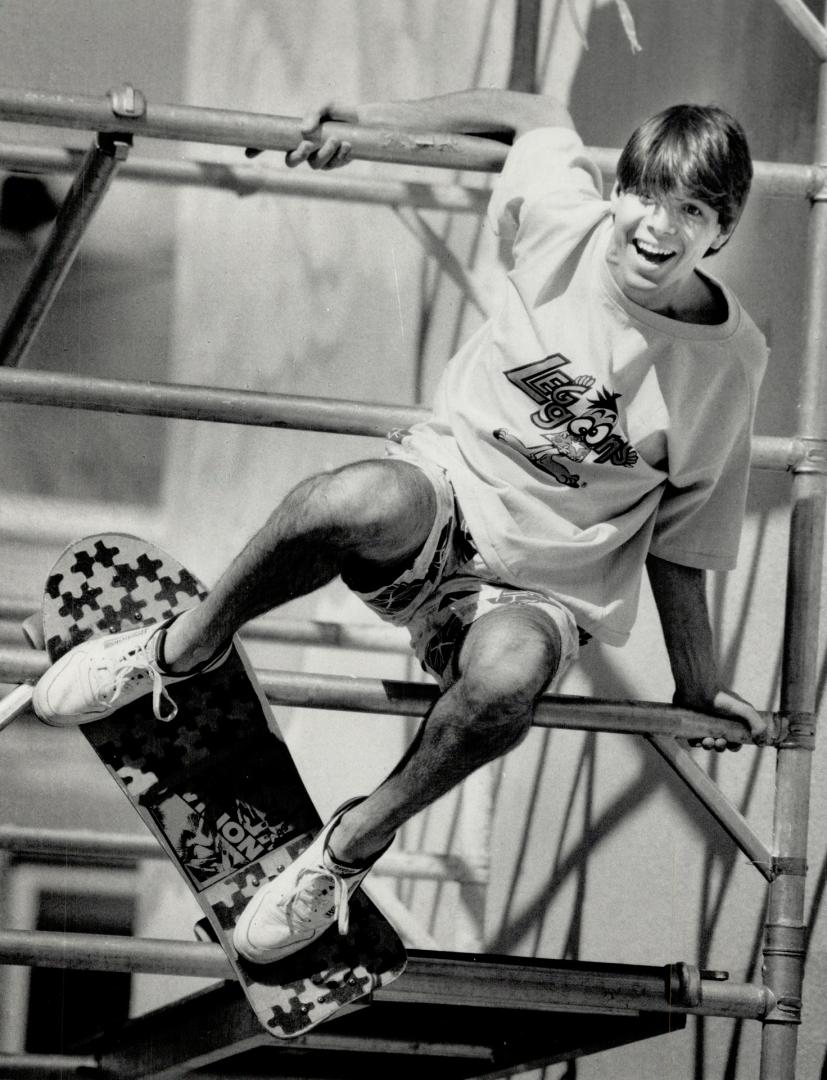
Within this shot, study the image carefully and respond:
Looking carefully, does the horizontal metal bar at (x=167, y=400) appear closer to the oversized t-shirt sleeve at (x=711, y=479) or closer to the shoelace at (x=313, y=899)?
the oversized t-shirt sleeve at (x=711, y=479)

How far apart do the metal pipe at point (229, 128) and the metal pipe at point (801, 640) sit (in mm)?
474

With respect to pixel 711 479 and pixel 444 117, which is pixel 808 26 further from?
pixel 711 479

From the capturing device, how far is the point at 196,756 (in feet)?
6.04

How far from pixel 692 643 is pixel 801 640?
6.2 inches

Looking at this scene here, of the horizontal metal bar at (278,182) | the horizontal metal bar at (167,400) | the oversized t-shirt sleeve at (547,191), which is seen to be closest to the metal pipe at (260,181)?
the horizontal metal bar at (278,182)

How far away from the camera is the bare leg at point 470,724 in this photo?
61.2 inches

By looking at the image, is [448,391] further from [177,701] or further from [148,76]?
[148,76]

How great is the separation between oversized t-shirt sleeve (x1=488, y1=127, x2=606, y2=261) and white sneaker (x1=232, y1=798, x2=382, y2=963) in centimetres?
74

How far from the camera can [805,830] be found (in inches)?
75.1

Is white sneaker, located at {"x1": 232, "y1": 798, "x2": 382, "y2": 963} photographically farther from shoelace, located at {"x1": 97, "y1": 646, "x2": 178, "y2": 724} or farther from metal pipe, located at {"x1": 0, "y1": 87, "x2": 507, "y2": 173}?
metal pipe, located at {"x1": 0, "y1": 87, "x2": 507, "y2": 173}

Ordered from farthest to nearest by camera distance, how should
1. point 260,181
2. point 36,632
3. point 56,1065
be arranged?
point 260,181, point 56,1065, point 36,632

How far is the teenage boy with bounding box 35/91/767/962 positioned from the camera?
1.62 m

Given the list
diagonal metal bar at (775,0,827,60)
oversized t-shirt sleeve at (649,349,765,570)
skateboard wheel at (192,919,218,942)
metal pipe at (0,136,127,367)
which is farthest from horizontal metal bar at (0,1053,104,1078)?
diagonal metal bar at (775,0,827,60)

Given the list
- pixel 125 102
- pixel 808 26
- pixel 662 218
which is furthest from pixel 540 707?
pixel 808 26
